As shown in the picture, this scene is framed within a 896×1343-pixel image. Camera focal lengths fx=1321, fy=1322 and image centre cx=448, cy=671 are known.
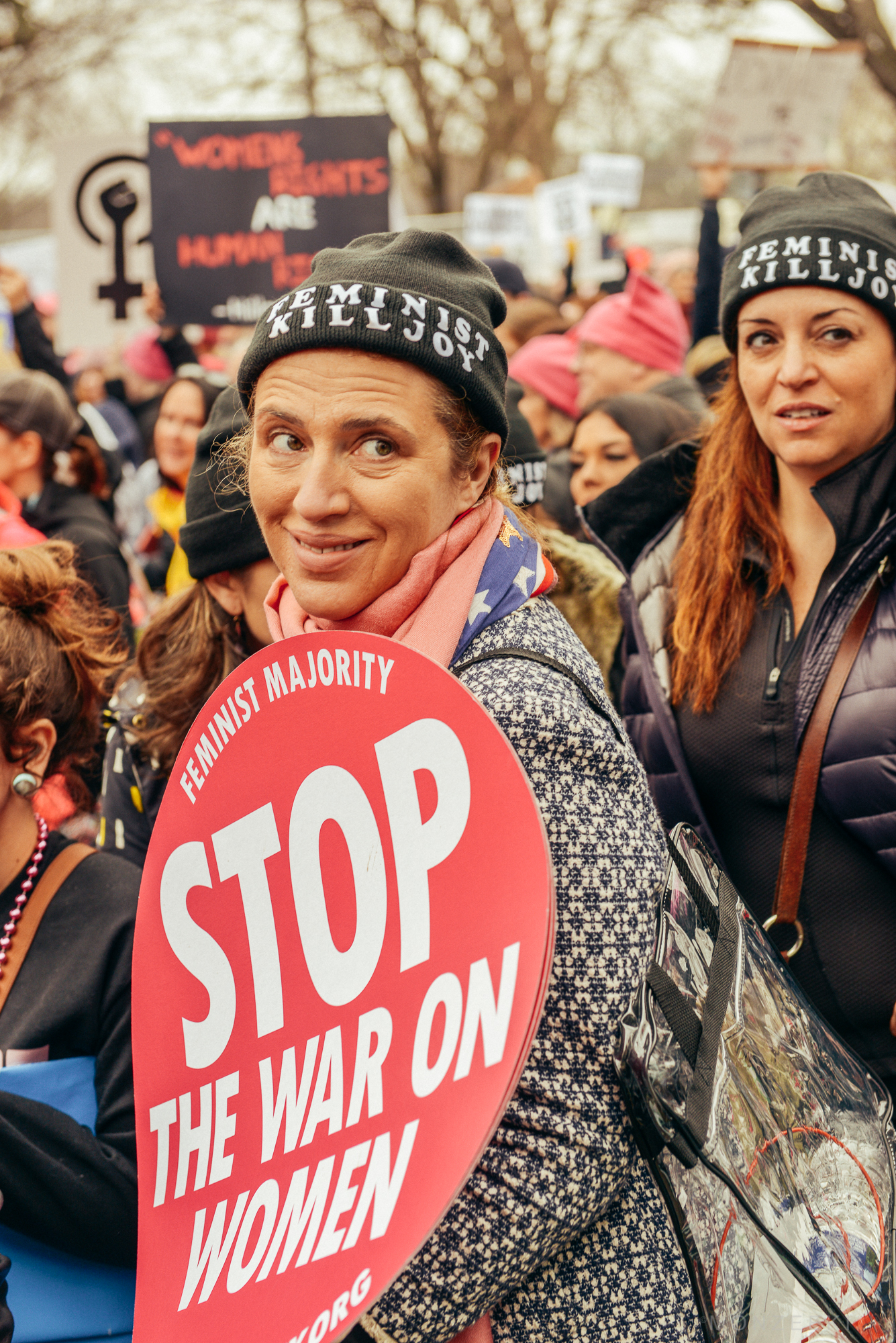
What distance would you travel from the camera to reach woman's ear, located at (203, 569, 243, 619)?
2.61 meters

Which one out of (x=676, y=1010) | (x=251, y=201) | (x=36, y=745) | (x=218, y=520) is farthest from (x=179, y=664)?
(x=251, y=201)

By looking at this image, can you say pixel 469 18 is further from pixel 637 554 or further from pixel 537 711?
pixel 537 711

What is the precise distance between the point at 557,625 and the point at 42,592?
3.12ft

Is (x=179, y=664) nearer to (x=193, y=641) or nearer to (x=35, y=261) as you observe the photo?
(x=193, y=641)

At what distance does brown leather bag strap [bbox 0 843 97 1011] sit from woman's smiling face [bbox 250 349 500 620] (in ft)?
2.24

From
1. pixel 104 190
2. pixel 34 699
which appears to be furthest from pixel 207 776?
pixel 104 190

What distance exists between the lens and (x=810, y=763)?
87.9 inches

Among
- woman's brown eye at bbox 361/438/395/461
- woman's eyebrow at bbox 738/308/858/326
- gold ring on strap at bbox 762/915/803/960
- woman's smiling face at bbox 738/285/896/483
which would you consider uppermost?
woman's eyebrow at bbox 738/308/858/326

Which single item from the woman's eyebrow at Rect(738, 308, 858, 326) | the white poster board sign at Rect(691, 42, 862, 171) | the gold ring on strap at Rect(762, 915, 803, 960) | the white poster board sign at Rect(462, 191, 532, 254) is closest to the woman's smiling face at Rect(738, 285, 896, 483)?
the woman's eyebrow at Rect(738, 308, 858, 326)

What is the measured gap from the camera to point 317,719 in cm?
130

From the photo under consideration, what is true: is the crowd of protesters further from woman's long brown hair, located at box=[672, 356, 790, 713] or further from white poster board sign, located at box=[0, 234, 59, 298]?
white poster board sign, located at box=[0, 234, 59, 298]

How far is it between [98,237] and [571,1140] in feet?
21.2

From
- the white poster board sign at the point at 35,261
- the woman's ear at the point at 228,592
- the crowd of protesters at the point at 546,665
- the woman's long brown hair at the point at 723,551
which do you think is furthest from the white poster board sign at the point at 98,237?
the white poster board sign at the point at 35,261

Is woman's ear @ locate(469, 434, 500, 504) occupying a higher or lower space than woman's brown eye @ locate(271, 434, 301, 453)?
lower
